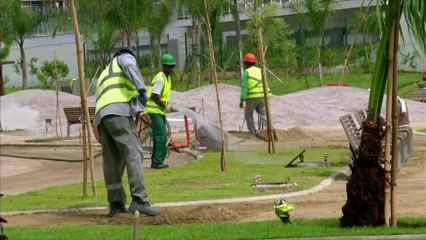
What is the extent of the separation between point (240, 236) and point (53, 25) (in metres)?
51.1

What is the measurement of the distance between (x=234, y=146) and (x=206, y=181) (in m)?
8.11

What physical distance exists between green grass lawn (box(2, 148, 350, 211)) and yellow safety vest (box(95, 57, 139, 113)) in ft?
5.22

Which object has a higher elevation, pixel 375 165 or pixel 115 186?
pixel 375 165

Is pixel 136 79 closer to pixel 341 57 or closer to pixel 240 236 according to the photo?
pixel 240 236

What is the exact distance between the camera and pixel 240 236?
9.70 m

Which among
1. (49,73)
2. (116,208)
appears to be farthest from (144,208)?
(49,73)

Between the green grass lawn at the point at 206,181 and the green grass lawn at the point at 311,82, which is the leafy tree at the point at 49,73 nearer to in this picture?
the green grass lawn at the point at 311,82

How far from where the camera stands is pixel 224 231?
33.0 ft

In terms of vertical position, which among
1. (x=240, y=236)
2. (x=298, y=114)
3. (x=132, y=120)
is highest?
(x=132, y=120)

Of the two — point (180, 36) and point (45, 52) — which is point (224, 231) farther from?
point (45, 52)

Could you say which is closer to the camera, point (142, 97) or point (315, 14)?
point (142, 97)

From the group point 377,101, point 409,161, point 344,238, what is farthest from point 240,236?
point 409,161

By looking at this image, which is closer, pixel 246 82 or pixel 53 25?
pixel 246 82

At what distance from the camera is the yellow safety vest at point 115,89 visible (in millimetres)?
12242
